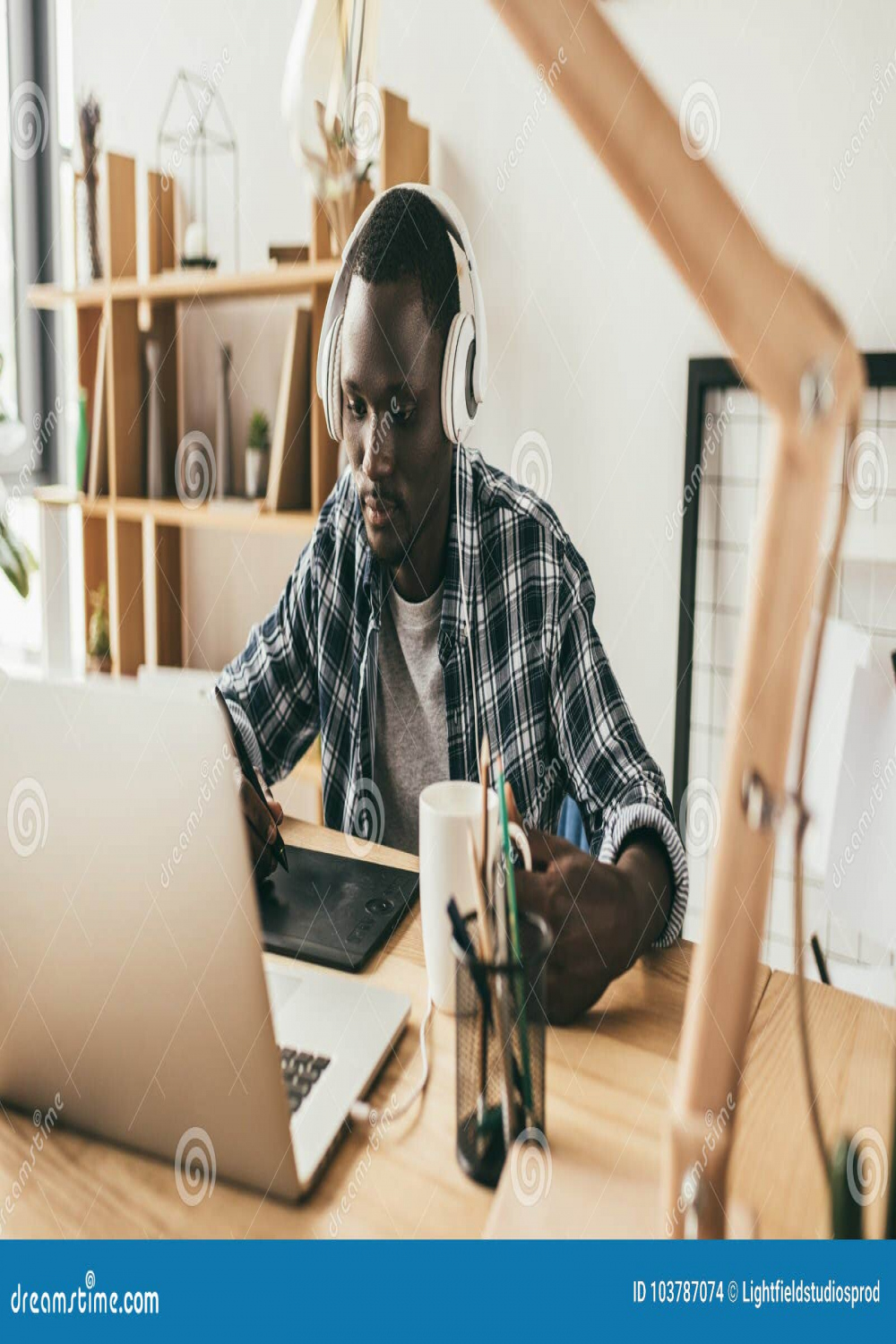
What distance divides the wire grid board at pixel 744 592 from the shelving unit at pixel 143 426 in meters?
0.76

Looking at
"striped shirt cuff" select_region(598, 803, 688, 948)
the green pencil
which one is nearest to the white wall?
"striped shirt cuff" select_region(598, 803, 688, 948)

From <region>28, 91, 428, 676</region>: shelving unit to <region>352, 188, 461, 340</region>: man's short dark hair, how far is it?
2.60 feet

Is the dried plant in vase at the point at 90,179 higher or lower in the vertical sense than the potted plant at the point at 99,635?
higher

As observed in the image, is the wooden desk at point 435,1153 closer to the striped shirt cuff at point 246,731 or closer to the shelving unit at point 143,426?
the striped shirt cuff at point 246,731

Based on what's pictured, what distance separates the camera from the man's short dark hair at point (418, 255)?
1.15 meters

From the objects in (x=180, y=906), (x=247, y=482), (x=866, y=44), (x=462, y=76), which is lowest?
(x=180, y=906)

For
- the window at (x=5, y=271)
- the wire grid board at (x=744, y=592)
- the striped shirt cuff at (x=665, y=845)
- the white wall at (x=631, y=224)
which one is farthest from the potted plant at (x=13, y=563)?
the striped shirt cuff at (x=665, y=845)

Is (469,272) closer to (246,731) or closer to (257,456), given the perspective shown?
(246,731)

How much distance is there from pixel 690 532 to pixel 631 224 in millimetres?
520

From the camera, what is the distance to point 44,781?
53 centimetres

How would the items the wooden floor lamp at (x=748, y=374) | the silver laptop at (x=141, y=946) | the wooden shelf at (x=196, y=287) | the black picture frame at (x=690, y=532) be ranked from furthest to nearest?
the wooden shelf at (x=196, y=287) < the black picture frame at (x=690, y=532) < the silver laptop at (x=141, y=946) < the wooden floor lamp at (x=748, y=374)
